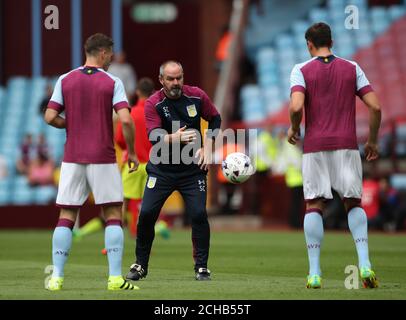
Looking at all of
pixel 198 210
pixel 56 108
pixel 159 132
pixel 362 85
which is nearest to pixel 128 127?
pixel 56 108

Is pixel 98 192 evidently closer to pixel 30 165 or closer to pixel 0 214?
pixel 0 214

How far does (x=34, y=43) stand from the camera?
3441cm

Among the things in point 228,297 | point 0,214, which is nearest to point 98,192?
point 228,297

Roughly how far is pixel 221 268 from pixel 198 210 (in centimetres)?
177

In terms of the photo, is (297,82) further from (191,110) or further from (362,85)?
(191,110)

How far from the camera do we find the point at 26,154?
2750 cm

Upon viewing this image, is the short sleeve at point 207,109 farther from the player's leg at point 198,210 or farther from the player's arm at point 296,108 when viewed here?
the player's arm at point 296,108

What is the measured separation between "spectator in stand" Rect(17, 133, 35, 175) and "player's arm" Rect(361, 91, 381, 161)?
18027 mm

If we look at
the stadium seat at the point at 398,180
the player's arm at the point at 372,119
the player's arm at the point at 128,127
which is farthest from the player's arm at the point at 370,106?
the stadium seat at the point at 398,180

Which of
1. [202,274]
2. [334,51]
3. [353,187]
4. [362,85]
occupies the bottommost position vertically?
[202,274]

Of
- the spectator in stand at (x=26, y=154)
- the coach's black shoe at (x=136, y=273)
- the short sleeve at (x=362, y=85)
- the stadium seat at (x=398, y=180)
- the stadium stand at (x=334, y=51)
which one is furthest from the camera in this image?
the stadium stand at (x=334, y=51)

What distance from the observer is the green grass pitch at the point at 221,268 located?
31.1ft

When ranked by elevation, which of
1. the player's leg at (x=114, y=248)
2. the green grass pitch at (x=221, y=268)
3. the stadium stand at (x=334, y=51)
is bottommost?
the green grass pitch at (x=221, y=268)

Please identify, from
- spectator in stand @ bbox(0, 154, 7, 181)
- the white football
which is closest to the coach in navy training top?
the white football
